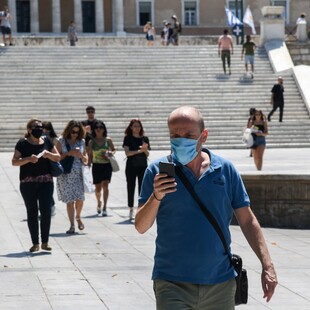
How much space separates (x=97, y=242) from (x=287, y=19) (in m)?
58.8

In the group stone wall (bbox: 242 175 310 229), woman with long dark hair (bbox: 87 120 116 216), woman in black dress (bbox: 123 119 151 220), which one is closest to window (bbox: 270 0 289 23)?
woman with long dark hair (bbox: 87 120 116 216)

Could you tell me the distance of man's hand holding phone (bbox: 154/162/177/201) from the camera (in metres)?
5.64

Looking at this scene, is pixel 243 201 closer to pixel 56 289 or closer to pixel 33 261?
pixel 56 289

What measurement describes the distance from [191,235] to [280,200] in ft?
29.1

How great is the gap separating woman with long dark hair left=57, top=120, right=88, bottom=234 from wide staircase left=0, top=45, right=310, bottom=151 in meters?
16.7

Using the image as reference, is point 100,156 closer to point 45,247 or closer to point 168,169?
point 45,247

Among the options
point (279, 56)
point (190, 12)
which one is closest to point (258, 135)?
point (279, 56)

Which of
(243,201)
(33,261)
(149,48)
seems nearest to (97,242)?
(33,261)

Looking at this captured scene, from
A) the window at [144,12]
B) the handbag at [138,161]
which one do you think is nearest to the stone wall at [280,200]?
the handbag at [138,161]

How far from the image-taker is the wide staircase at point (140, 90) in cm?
3312

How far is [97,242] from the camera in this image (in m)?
13.3

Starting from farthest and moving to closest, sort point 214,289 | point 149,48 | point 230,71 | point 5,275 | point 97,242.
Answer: point 149,48, point 230,71, point 97,242, point 5,275, point 214,289

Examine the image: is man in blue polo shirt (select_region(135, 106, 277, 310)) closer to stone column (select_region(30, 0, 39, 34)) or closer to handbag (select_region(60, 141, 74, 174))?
handbag (select_region(60, 141, 74, 174))

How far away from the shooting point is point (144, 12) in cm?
7081
